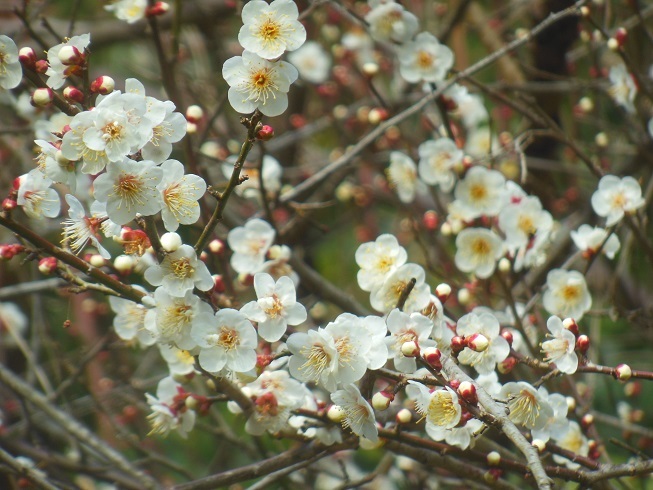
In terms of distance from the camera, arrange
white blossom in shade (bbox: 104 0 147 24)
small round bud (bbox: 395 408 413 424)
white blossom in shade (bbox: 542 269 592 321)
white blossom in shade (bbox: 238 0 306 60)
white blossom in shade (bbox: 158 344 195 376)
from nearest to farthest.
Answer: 1. white blossom in shade (bbox: 238 0 306 60)
2. small round bud (bbox: 395 408 413 424)
3. white blossom in shade (bbox: 158 344 195 376)
4. white blossom in shade (bbox: 542 269 592 321)
5. white blossom in shade (bbox: 104 0 147 24)

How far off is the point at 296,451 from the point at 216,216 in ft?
2.29

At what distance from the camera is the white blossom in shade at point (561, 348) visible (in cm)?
183

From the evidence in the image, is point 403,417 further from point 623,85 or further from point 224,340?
point 623,85

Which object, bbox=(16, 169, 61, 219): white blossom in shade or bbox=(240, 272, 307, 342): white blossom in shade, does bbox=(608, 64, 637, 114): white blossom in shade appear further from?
bbox=(16, 169, 61, 219): white blossom in shade

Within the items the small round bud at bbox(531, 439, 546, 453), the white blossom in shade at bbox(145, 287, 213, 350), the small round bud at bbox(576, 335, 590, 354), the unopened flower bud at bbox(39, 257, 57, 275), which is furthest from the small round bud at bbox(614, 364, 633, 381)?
the unopened flower bud at bbox(39, 257, 57, 275)

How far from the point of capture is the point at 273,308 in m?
1.79

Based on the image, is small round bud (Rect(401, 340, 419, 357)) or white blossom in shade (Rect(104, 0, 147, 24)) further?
white blossom in shade (Rect(104, 0, 147, 24))

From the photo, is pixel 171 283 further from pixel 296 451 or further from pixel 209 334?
pixel 296 451

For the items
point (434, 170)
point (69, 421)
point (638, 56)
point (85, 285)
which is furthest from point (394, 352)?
point (638, 56)

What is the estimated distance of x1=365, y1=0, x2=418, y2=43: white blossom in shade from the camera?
8.96 ft

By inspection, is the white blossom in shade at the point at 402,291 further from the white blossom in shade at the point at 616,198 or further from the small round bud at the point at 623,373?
the white blossom in shade at the point at 616,198

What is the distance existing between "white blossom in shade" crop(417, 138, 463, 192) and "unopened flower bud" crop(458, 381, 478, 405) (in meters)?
1.24

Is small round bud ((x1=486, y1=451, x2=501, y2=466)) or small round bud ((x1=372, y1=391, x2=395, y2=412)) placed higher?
small round bud ((x1=372, y1=391, x2=395, y2=412))

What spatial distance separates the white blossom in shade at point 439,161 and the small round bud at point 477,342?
1064 mm
